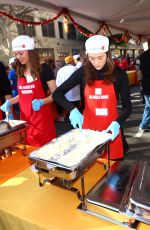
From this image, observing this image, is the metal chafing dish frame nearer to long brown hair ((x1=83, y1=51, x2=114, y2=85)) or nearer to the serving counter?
the serving counter

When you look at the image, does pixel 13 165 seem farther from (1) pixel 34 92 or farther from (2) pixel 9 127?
(1) pixel 34 92

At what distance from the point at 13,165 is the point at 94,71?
2.60 feet

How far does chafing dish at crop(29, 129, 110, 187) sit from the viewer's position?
97cm

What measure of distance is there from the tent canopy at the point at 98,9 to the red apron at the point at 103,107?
6.15 feet

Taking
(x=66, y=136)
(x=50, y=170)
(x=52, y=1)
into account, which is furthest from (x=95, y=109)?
Answer: (x=52, y=1)

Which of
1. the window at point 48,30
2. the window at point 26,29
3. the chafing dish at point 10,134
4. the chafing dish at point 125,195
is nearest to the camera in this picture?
the chafing dish at point 125,195

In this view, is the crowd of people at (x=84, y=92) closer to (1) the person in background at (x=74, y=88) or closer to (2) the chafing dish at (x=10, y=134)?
(2) the chafing dish at (x=10, y=134)

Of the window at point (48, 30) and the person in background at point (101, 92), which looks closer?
the person in background at point (101, 92)

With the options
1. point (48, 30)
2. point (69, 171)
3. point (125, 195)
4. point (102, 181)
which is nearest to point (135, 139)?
point (102, 181)

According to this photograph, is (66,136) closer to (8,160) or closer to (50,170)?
(50,170)

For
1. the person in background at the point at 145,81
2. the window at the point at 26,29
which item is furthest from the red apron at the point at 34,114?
the window at the point at 26,29

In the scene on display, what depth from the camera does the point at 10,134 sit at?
4.88 feet

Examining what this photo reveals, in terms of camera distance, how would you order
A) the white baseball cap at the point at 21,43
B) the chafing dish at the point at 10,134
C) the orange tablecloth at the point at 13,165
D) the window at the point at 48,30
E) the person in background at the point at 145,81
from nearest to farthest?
the orange tablecloth at the point at 13,165
the chafing dish at the point at 10,134
the white baseball cap at the point at 21,43
the person in background at the point at 145,81
the window at the point at 48,30

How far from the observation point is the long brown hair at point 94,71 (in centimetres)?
151
